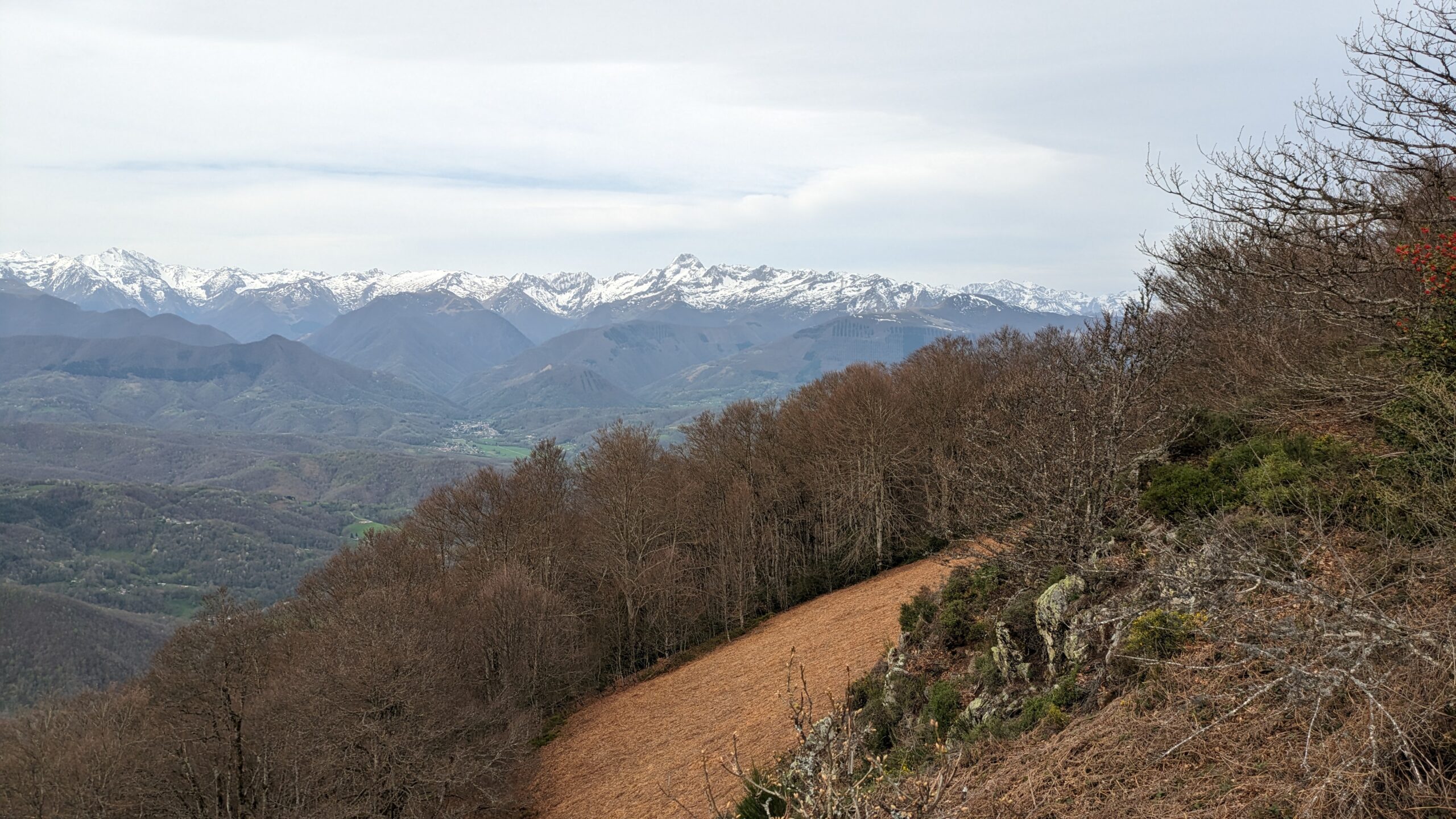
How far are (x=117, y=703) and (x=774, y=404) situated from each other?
33918mm

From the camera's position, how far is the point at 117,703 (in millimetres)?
26969

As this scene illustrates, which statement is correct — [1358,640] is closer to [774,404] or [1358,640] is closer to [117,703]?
[117,703]

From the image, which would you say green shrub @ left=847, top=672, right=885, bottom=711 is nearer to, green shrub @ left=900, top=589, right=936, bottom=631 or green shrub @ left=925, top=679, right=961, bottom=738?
green shrub @ left=900, top=589, right=936, bottom=631

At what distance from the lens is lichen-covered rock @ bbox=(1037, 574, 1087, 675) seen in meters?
11.2

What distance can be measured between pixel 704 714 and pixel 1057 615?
13.8 m

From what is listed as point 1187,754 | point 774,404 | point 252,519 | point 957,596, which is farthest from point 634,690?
point 252,519

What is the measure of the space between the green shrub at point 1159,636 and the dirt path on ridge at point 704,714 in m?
5.03

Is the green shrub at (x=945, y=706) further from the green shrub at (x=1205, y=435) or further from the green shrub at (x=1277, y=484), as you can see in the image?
the green shrub at (x=1205, y=435)

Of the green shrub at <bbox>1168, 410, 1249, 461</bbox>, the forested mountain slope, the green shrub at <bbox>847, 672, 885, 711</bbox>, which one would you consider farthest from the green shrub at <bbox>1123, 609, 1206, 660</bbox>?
the forested mountain slope

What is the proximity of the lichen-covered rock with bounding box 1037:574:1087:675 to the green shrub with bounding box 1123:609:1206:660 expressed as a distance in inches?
74.9

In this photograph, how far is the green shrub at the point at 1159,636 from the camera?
8859 mm

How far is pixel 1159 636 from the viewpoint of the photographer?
9.12m

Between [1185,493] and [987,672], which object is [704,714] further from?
[1185,493]

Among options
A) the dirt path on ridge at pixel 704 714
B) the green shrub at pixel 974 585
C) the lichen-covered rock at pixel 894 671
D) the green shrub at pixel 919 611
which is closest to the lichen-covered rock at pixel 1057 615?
the dirt path on ridge at pixel 704 714
